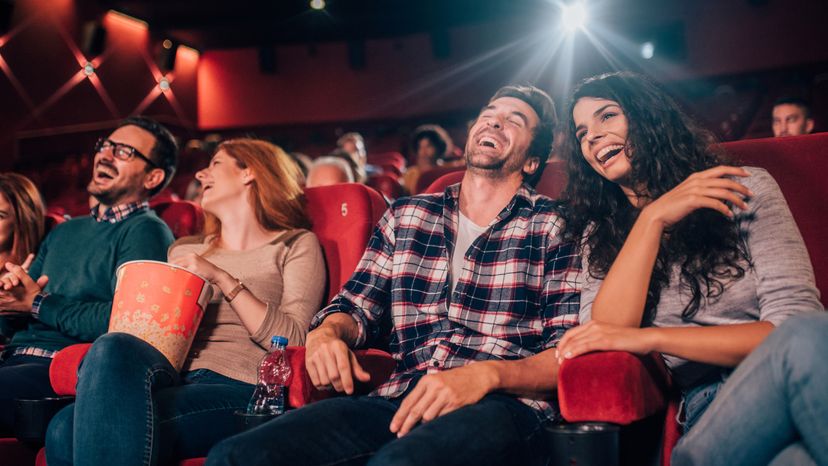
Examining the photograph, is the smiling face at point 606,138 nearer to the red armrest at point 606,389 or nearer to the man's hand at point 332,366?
the red armrest at point 606,389

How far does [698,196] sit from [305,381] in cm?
71

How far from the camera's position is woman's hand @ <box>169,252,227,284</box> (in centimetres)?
141

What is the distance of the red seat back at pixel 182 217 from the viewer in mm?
2004

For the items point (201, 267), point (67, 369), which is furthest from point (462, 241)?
point (67, 369)

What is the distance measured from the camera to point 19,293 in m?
1.61

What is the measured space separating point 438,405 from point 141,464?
0.48 m

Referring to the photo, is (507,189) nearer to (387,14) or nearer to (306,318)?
(306,318)

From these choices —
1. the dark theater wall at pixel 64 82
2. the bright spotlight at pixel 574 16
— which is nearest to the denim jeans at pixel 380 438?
the dark theater wall at pixel 64 82

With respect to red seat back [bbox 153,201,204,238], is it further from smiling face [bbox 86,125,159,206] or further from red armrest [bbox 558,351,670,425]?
red armrest [bbox 558,351,670,425]

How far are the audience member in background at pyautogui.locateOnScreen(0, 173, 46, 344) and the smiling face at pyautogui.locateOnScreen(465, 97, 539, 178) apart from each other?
1.24 metres

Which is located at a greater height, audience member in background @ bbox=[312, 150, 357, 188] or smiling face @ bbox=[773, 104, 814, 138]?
smiling face @ bbox=[773, 104, 814, 138]

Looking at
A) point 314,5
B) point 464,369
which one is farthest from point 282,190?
point 314,5

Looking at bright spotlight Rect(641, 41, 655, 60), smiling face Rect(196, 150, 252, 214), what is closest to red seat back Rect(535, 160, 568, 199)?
smiling face Rect(196, 150, 252, 214)

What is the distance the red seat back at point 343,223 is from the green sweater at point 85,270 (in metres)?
0.39
